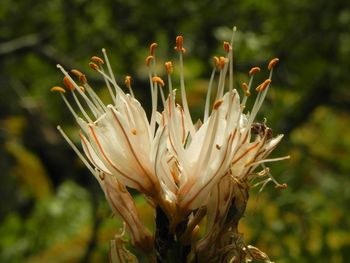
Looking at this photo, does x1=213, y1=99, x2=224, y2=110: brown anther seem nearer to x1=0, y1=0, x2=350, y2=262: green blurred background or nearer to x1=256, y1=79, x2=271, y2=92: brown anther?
x1=256, y1=79, x2=271, y2=92: brown anther

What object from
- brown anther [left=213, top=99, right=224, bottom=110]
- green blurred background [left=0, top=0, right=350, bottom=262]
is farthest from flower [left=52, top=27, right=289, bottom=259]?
green blurred background [left=0, top=0, right=350, bottom=262]

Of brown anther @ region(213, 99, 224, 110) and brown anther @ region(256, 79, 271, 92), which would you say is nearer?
brown anther @ region(213, 99, 224, 110)

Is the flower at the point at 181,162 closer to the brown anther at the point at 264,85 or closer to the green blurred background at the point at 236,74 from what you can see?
the brown anther at the point at 264,85

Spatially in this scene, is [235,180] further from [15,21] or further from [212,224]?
[15,21]

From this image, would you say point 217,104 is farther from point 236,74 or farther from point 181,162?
point 236,74

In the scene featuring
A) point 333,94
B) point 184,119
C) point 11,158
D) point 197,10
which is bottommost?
point 11,158

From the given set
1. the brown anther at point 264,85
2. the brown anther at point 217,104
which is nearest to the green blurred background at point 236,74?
the brown anther at point 264,85

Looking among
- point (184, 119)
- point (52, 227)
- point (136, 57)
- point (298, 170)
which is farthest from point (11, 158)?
point (184, 119)

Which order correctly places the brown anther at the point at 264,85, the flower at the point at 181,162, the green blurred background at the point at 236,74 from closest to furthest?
the flower at the point at 181,162 < the brown anther at the point at 264,85 < the green blurred background at the point at 236,74
